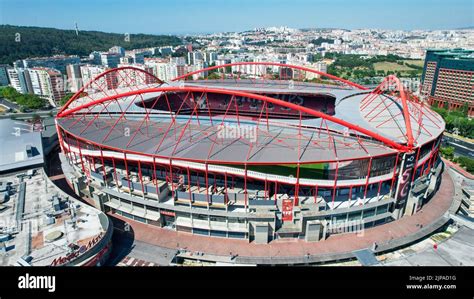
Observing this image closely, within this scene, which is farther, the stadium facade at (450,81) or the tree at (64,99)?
the tree at (64,99)

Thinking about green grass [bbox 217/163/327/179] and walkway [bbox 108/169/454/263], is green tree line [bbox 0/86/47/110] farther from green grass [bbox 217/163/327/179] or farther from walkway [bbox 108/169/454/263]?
green grass [bbox 217/163/327/179]

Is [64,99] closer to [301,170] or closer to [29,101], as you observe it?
[29,101]

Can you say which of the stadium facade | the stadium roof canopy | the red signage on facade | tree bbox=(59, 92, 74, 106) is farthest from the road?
tree bbox=(59, 92, 74, 106)

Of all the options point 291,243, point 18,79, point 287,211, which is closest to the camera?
point 291,243

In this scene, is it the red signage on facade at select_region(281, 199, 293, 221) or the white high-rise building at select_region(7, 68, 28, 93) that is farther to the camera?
the white high-rise building at select_region(7, 68, 28, 93)

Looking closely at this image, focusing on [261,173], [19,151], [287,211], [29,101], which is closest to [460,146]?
[287,211]

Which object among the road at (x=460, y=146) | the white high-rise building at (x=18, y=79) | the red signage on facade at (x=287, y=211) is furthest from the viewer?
the white high-rise building at (x=18, y=79)

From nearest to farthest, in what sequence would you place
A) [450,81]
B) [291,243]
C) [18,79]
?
1. [291,243]
2. [450,81]
3. [18,79]

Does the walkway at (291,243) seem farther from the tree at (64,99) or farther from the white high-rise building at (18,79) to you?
the white high-rise building at (18,79)

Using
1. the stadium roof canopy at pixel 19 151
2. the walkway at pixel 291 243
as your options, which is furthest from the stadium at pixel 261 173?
the stadium roof canopy at pixel 19 151

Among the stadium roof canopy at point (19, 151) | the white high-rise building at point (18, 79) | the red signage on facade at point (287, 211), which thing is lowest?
the red signage on facade at point (287, 211)

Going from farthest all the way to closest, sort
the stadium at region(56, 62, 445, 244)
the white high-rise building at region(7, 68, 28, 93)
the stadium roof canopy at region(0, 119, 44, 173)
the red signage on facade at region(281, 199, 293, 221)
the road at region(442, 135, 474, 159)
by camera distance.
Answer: the white high-rise building at region(7, 68, 28, 93)
the road at region(442, 135, 474, 159)
the stadium roof canopy at region(0, 119, 44, 173)
the stadium at region(56, 62, 445, 244)
the red signage on facade at region(281, 199, 293, 221)
